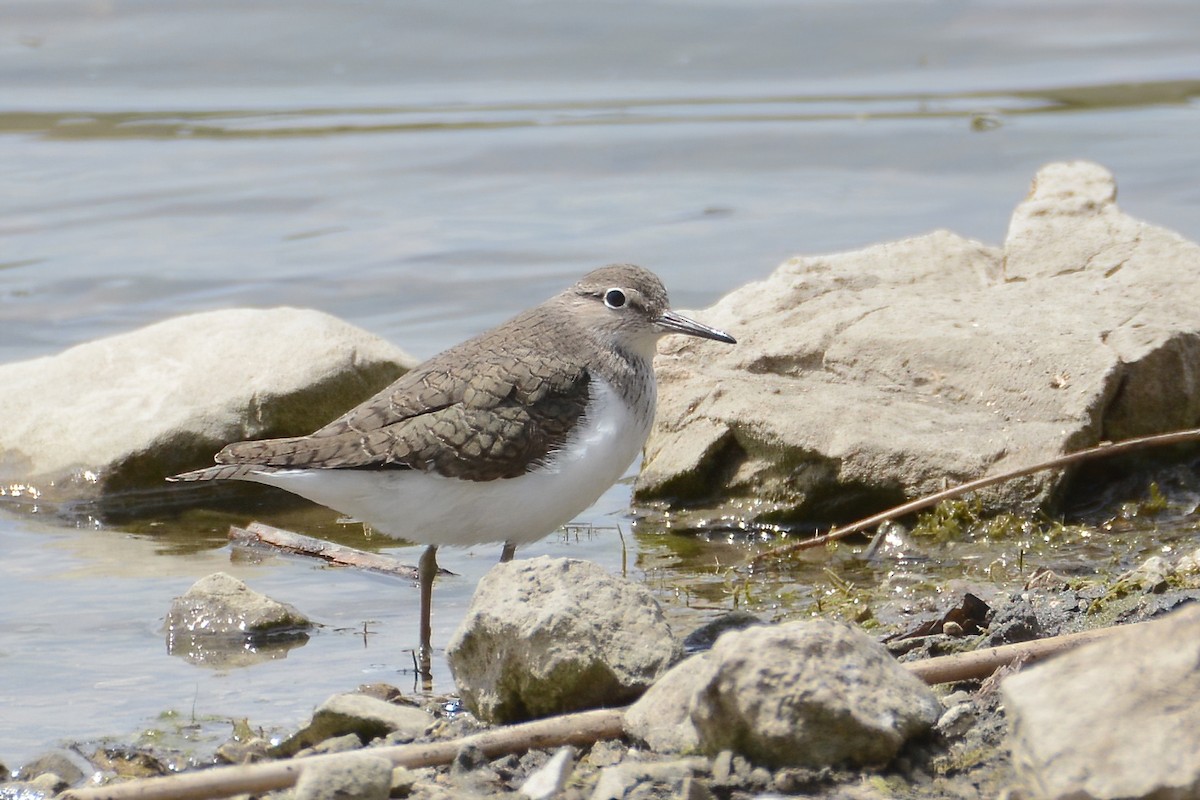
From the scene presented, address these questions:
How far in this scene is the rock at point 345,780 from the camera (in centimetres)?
418

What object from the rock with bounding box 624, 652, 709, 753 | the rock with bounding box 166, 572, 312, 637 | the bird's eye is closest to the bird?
the bird's eye

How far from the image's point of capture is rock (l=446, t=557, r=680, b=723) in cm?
484

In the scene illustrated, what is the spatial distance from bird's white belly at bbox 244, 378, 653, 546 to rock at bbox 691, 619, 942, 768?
2190 millimetres

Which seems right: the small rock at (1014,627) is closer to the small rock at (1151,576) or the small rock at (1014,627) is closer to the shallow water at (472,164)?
the small rock at (1151,576)

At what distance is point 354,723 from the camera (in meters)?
4.98

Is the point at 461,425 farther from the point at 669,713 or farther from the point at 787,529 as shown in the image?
the point at 787,529

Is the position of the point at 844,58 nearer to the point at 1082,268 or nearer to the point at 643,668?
the point at 1082,268

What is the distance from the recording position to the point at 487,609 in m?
4.97

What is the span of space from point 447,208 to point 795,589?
922 centimetres

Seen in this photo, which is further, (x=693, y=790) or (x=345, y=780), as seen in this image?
(x=345, y=780)

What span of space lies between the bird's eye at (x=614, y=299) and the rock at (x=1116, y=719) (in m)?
3.69

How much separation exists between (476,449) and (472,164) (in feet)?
35.7

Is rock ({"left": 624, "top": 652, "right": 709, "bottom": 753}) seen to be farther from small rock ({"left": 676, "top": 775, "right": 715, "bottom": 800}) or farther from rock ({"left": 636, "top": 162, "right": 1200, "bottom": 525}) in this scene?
rock ({"left": 636, "top": 162, "right": 1200, "bottom": 525})

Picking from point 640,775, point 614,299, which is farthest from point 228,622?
point 640,775
